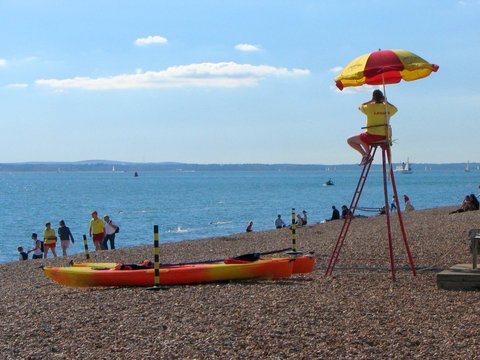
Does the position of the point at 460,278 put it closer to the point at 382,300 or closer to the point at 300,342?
the point at 382,300

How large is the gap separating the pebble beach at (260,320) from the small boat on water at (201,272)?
0.72 ft

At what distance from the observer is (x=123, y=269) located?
11805 mm

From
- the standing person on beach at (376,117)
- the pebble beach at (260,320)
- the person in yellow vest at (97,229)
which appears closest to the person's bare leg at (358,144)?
the standing person on beach at (376,117)

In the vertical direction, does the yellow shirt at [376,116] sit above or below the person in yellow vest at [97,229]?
above

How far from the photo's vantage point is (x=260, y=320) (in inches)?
308

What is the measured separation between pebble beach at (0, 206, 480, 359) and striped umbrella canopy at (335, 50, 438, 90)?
136 inches

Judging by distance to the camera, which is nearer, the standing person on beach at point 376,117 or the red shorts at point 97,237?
the standing person on beach at point 376,117

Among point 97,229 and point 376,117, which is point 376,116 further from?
point 97,229

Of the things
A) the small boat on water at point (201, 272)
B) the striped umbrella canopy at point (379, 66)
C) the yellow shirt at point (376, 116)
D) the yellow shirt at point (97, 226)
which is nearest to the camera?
the striped umbrella canopy at point (379, 66)

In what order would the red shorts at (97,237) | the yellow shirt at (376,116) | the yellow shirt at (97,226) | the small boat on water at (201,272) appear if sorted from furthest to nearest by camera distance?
the red shorts at (97,237) < the yellow shirt at (97,226) < the small boat on water at (201,272) < the yellow shirt at (376,116)

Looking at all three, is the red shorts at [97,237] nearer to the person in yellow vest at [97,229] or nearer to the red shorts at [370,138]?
the person in yellow vest at [97,229]

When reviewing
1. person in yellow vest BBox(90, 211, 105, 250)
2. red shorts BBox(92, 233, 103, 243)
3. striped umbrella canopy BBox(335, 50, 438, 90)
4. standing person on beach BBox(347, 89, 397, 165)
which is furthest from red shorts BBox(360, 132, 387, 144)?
red shorts BBox(92, 233, 103, 243)

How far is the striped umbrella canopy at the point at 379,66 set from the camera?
1038cm

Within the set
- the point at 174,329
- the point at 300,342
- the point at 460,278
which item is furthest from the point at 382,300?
the point at 174,329
